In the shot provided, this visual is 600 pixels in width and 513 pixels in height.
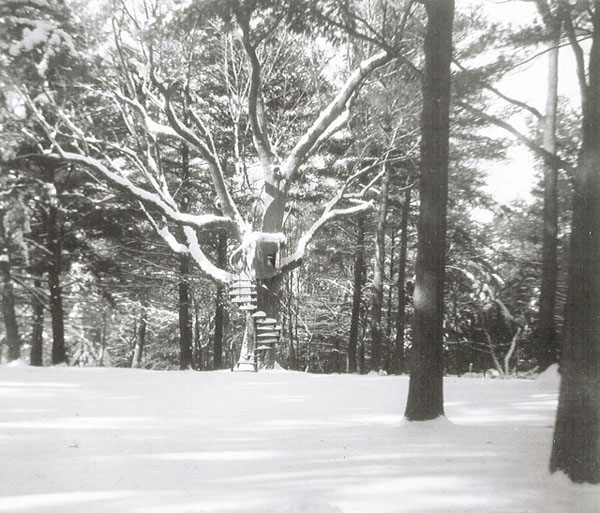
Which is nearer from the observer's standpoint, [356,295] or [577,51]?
Result: [577,51]

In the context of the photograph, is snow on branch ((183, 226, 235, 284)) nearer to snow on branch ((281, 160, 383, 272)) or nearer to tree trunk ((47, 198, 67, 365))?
snow on branch ((281, 160, 383, 272))

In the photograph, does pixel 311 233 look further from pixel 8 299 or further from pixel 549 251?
pixel 8 299

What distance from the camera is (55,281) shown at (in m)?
16.8

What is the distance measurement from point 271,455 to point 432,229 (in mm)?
2849

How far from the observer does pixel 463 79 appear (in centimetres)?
711

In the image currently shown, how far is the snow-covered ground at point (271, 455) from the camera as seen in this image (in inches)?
134

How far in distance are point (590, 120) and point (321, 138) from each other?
31.9 ft

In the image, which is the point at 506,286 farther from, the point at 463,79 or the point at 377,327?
the point at 463,79

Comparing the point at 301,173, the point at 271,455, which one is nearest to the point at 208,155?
the point at 301,173

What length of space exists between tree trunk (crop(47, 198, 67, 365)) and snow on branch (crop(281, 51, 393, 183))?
8.38 metres

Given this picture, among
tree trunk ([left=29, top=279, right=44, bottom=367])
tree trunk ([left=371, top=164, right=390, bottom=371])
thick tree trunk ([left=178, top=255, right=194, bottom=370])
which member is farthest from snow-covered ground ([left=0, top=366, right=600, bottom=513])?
tree trunk ([left=29, top=279, right=44, bottom=367])

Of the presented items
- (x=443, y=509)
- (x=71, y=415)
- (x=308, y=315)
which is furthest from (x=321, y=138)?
(x=308, y=315)

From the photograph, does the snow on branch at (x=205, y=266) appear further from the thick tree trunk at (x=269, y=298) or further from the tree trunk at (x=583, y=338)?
the tree trunk at (x=583, y=338)

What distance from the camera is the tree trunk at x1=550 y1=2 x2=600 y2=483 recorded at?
3775mm
